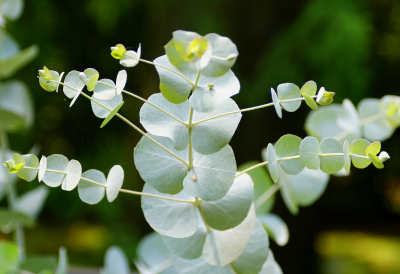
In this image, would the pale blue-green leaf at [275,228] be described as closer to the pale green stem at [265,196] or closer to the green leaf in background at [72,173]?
the pale green stem at [265,196]

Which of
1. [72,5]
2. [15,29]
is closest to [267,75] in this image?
[72,5]

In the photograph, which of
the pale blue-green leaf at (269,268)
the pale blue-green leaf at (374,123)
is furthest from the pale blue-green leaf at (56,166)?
the pale blue-green leaf at (374,123)

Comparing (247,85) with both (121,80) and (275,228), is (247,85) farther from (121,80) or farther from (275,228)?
(121,80)

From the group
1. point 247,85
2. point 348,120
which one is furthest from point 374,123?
point 247,85

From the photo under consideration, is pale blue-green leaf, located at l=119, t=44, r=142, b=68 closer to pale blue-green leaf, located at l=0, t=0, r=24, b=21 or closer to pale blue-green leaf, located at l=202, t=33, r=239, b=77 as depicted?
pale blue-green leaf, located at l=202, t=33, r=239, b=77

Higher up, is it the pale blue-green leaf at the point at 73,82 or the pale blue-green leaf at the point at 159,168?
the pale blue-green leaf at the point at 73,82

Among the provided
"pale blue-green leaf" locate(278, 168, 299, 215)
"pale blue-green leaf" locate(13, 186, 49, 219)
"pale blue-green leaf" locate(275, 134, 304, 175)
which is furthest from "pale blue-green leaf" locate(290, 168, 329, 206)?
"pale blue-green leaf" locate(13, 186, 49, 219)

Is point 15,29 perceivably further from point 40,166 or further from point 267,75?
point 40,166
